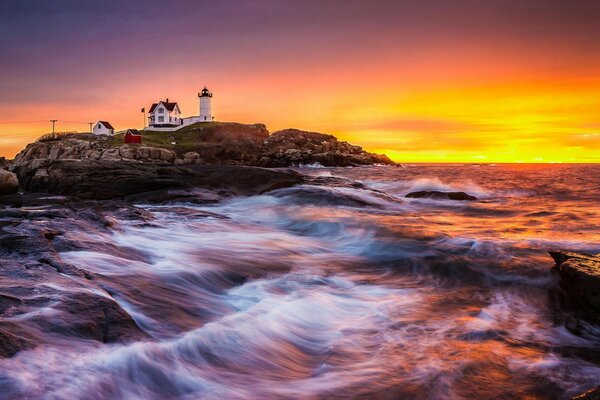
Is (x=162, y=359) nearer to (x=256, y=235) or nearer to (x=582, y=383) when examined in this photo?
(x=582, y=383)

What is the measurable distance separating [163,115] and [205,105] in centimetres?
1089

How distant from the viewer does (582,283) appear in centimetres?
598

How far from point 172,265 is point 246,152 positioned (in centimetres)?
8125

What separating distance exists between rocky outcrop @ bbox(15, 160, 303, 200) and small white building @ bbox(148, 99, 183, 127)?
275 ft

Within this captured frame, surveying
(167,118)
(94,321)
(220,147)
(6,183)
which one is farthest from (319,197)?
(167,118)

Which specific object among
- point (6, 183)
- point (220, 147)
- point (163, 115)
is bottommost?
point (6, 183)

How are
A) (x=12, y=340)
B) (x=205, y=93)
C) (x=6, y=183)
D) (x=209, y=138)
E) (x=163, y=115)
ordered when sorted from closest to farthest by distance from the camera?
(x=12, y=340), (x=6, y=183), (x=209, y=138), (x=163, y=115), (x=205, y=93)

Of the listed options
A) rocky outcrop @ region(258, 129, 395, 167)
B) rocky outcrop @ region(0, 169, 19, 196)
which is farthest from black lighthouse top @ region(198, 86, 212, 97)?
rocky outcrop @ region(0, 169, 19, 196)

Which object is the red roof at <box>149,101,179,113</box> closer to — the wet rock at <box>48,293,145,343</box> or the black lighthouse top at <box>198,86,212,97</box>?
the black lighthouse top at <box>198,86,212,97</box>

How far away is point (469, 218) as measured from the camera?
54.9 feet

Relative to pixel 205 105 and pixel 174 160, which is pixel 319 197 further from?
pixel 205 105

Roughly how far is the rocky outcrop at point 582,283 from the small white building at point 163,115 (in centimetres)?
10201

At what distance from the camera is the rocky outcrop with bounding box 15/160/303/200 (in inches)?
698

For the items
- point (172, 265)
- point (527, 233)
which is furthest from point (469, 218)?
point (172, 265)
